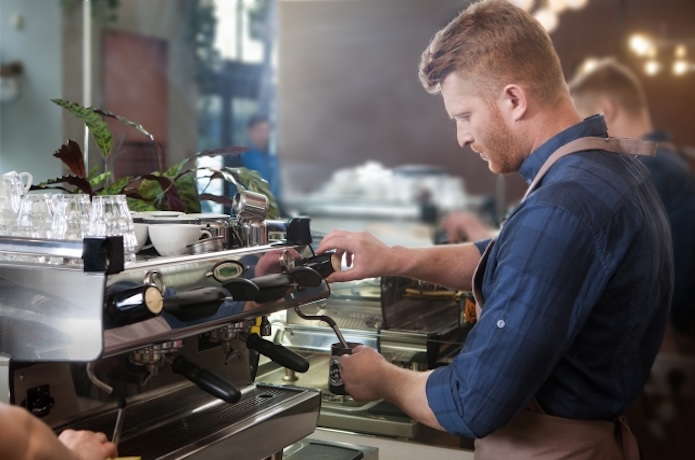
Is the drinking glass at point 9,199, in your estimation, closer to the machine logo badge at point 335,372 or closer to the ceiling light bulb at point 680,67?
the machine logo badge at point 335,372

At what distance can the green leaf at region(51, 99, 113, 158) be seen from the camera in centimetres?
171

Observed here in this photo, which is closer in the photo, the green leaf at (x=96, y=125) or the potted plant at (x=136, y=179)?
the potted plant at (x=136, y=179)

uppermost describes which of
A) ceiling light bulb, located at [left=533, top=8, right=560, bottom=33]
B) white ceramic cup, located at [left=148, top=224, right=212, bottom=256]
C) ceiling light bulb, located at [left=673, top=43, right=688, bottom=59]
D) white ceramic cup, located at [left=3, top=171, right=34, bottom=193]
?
ceiling light bulb, located at [left=533, top=8, right=560, bottom=33]

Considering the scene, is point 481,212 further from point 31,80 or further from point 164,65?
point 31,80

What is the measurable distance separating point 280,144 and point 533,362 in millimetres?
3691

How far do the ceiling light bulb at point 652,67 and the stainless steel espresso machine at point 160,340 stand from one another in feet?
8.54

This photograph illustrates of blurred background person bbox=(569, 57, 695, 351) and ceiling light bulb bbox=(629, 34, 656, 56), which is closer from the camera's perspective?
blurred background person bbox=(569, 57, 695, 351)

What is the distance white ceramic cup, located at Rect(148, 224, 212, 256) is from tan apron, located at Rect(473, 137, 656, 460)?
20.9 inches

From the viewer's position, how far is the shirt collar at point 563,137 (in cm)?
151

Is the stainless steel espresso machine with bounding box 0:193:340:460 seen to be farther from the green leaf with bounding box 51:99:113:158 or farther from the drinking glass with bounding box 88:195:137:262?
the green leaf with bounding box 51:99:113:158

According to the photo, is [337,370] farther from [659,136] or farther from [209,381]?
[659,136]

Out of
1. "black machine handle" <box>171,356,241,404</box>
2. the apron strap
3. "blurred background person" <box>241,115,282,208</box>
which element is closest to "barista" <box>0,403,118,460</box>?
"black machine handle" <box>171,356,241,404</box>

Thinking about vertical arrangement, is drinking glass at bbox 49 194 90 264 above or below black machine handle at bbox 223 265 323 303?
above

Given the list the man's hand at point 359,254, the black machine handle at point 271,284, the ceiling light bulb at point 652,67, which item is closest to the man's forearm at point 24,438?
the black machine handle at point 271,284
